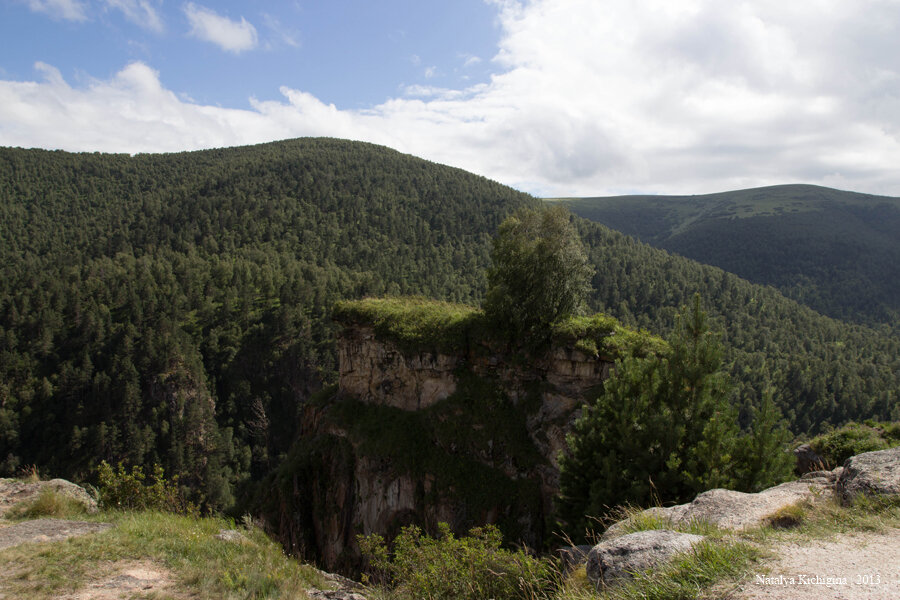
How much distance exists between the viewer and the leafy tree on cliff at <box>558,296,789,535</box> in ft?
31.7

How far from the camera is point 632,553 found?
5285 millimetres

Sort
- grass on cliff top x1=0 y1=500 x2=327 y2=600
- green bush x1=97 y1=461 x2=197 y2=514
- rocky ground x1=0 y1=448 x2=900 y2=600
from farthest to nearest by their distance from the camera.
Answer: green bush x1=97 y1=461 x2=197 y2=514, grass on cliff top x1=0 y1=500 x2=327 y2=600, rocky ground x1=0 y1=448 x2=900 y2=600

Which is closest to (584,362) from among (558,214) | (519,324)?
(519,324)

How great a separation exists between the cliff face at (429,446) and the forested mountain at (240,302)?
3846cm

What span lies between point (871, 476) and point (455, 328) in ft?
52.0

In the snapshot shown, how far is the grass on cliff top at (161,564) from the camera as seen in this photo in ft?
21.3

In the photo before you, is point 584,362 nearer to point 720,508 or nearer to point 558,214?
point 558,214

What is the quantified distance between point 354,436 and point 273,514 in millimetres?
5404

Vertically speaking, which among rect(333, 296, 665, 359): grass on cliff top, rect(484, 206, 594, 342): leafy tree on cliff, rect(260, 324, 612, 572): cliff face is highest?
rect(484, 206, 594, 342): leafy tree on cliff

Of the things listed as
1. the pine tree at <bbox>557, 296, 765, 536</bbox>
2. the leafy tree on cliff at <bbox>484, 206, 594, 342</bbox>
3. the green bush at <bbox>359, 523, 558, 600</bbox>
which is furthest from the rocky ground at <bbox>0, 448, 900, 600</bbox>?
the leafy tree on cliff at <bbox>484, 206, 594, 342</bbox>

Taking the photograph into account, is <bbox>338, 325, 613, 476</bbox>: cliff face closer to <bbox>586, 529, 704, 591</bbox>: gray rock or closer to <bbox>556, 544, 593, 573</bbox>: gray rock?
<bbox>556, 544, 593, 573</bbox>: gray rock

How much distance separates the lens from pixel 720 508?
23.6 feet

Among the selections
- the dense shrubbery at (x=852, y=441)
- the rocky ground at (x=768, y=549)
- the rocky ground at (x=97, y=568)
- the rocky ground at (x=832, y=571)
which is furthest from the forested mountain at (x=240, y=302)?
the rocky ground at (x=832, y=571)

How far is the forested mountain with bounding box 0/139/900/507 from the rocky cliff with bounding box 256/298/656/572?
38483 mm
